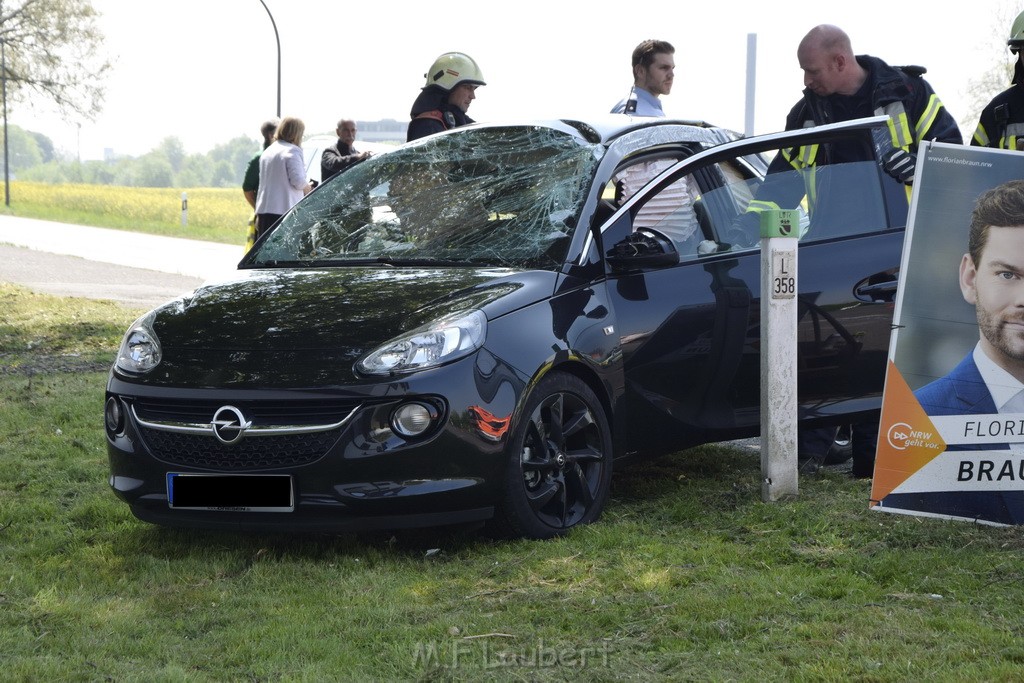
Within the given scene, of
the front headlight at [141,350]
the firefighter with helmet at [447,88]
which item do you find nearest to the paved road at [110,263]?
the firefighter with helmet at [447,88]

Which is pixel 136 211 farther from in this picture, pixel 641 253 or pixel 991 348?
pixel 991 348

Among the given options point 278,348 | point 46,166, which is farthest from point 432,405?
point 46,166

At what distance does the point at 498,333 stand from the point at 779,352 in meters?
1.26

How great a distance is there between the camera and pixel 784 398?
16.7 feet

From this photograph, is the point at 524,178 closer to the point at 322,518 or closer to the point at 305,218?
the point at 305,218

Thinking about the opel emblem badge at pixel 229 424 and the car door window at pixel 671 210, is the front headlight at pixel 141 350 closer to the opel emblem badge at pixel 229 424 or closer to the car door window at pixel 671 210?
the opel emblem badge at pixel 229 424

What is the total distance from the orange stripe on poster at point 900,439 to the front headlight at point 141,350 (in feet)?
8.69

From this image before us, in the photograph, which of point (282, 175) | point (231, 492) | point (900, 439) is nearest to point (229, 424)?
point (231, 492)

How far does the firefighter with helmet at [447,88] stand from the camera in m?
7.55

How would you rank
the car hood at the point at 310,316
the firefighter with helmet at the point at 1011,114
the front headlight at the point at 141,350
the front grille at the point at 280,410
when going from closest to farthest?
1. the front grille at the point at 280,410
2. the car hood at the point at 310,316
3. the front headlight at the point at 141,350
4. the firefighter with helmet at the point at 1011,114

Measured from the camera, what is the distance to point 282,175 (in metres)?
10.1

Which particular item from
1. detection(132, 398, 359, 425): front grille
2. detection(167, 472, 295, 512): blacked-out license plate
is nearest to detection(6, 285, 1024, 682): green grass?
detection(167, 472, 295, 512): blacked-out license plate

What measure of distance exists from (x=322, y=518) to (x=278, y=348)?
2.01ft

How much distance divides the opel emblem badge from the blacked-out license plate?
14 centimetres
